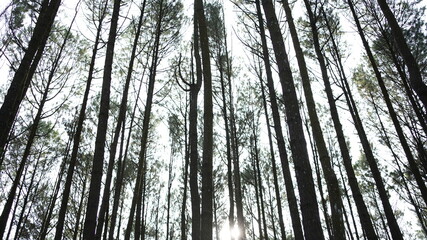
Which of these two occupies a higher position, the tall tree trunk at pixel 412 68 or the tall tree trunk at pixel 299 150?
the tall tree trunk at pixel 412 68

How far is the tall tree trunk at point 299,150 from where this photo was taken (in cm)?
198

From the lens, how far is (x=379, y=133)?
10.2 m

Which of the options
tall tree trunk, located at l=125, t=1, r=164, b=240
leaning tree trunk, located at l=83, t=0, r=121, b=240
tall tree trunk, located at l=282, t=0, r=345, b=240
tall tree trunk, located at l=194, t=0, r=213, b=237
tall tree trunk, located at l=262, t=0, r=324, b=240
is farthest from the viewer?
tall tree trunk, located at l=125, t=1, r=164, b=240

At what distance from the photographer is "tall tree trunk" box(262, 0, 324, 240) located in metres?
1.98

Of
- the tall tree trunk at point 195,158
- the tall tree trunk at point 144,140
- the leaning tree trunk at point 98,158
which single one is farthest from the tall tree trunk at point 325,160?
the leaning tree trunk at point 98,158

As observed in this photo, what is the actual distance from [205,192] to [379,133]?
32.1ft

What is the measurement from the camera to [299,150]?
2301 millimetres

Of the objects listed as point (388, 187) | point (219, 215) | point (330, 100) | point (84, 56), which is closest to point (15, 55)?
point (84, 56)

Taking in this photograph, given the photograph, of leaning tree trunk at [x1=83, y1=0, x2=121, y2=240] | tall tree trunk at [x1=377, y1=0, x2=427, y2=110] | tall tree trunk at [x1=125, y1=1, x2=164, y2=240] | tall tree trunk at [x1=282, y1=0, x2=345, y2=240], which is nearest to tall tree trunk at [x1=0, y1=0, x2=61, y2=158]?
leaning tree trunk at [x1=83, y1=0, x2=121, y2=240]

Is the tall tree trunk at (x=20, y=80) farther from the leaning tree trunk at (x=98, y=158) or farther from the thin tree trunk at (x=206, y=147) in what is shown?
the thin tree trunk at (x=206, y=147)

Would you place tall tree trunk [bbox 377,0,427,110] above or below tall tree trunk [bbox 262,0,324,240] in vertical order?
above

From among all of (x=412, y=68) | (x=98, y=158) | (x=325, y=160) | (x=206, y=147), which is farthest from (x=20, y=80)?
(x=325, y=160)

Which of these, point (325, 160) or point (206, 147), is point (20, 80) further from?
point (325, 160)

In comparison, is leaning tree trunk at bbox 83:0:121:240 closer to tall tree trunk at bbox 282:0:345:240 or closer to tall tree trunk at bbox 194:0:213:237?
tall tree trunk at bbox 194:0:213:237
